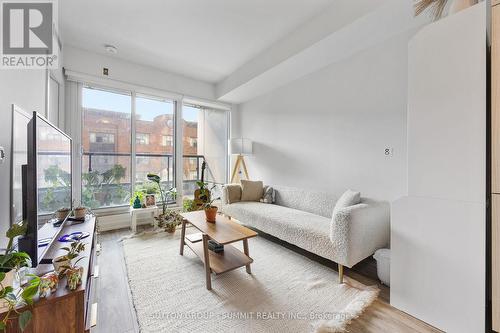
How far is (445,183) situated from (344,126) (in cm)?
159

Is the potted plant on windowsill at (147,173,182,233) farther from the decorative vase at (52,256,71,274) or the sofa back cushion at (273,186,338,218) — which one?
the decorative vase at (52,256,71,274)

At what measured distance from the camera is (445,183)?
1.40 metres

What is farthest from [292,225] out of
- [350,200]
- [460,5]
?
[460,5]

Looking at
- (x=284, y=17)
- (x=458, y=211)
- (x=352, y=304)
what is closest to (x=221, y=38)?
(x=284, y=17)

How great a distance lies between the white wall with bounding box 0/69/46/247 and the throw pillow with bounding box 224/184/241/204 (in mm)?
2396

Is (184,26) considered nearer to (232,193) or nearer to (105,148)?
(105,148)

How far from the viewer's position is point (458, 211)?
1.35 m

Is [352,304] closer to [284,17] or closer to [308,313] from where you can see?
[308,313]

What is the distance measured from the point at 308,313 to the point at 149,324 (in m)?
1.13

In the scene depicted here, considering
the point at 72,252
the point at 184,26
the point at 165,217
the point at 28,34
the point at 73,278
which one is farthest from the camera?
the point at 165,217

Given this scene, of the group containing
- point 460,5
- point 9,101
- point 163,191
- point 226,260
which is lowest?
point 226,260

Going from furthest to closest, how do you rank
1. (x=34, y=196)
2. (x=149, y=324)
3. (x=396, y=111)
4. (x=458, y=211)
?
(x=396, y=111), (x=149, y=324), (x=458, y=211), (x=34, y=196)

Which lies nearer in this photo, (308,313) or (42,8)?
(308,313)

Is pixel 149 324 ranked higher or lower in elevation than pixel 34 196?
lower
